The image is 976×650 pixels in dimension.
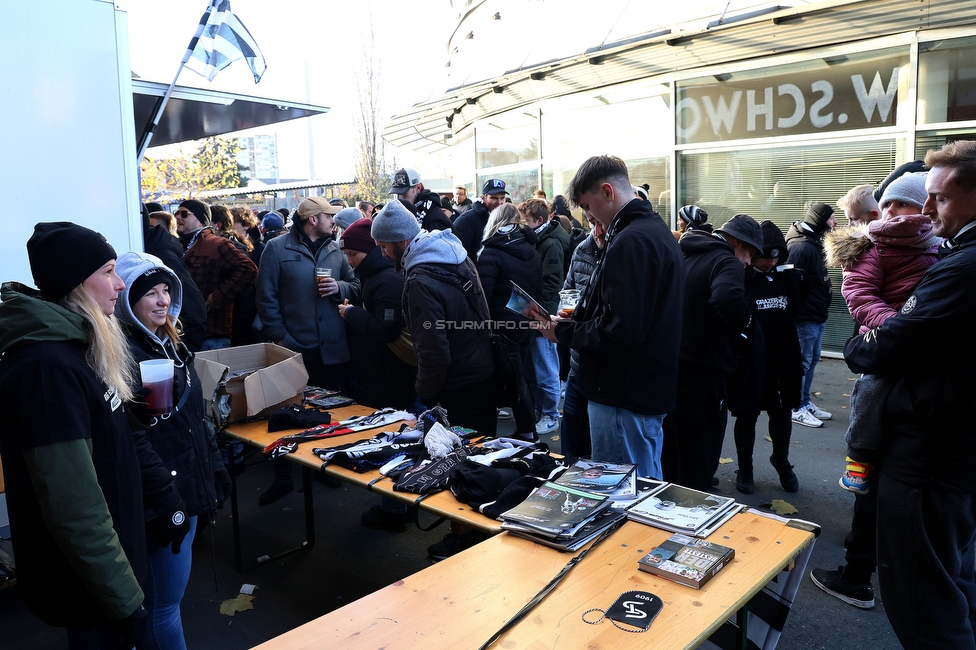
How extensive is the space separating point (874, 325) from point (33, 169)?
4252mm

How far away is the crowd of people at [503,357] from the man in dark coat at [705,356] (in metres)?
0.01

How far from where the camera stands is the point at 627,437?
331 centimetres

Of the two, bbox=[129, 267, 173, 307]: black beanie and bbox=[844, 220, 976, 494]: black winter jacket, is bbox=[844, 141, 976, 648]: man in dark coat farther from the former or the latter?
bbox=[129, 267, 173, 307]: black beanie

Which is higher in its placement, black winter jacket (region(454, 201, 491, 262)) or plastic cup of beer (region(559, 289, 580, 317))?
black winter jacket (region(454, 201, 491, 262))

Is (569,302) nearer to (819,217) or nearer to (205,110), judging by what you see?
(819,217)

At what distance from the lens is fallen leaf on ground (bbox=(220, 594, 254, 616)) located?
12.2 feet

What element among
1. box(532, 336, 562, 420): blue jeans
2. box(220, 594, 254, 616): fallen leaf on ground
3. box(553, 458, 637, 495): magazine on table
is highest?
box(553, 458, 637, 495): magazine on table

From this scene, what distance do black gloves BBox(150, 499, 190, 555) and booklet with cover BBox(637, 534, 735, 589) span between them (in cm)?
161

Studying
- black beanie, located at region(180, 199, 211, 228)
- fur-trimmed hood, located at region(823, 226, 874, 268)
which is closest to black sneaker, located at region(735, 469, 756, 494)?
fur-trimmed hood, located at region(823, 226, 874, 268)

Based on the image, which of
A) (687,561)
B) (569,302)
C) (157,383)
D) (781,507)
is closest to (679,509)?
(687,561)

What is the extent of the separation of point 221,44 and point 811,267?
552cm

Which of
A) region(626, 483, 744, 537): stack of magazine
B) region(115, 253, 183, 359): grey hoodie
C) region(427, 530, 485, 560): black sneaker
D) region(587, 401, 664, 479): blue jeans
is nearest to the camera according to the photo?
region(626, 483, 744, 537): stack of magazine

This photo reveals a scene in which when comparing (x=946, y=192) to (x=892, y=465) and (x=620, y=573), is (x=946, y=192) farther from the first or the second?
(x=620, y=573)

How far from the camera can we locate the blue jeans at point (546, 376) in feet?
21.6
